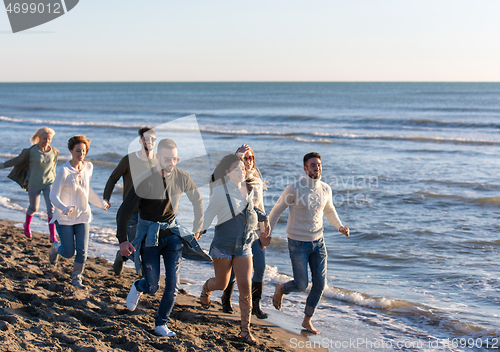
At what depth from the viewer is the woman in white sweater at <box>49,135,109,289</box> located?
5027mm

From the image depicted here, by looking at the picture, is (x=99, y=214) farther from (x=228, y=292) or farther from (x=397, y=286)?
(x=397, y=286)

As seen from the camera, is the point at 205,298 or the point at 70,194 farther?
the point at 70,194

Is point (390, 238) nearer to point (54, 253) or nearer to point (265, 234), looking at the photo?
point (265, 234)

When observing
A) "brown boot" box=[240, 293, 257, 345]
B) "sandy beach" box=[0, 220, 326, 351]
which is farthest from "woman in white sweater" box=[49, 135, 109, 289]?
"brown boot" box=[240, 293, 257, 345]

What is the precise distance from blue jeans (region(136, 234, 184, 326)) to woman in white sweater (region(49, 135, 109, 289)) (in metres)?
1.59

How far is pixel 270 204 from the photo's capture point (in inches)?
416

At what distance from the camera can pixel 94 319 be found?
425cm

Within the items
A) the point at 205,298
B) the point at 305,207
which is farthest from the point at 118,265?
the point at 305,207

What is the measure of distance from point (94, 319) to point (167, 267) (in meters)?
0.99

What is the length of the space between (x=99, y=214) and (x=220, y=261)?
21.5 feet

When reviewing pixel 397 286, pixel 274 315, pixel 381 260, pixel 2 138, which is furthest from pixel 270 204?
pixel 2 138

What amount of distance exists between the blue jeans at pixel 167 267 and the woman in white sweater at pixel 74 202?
1588mm

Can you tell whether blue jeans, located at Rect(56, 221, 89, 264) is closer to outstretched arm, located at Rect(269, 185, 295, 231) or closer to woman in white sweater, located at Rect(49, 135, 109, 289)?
woman in white sweater, located at Rect(49, 135, 109, 289)

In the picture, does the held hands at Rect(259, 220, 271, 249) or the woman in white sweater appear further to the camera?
the woman in white sweater
